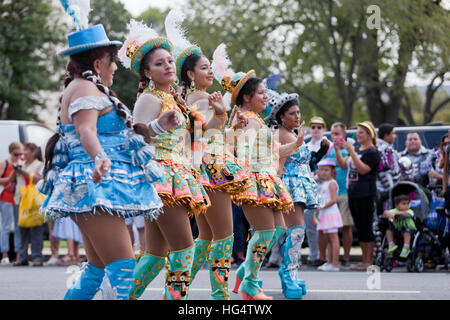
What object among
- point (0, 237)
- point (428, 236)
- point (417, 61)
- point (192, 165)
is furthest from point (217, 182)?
point (417, 61)

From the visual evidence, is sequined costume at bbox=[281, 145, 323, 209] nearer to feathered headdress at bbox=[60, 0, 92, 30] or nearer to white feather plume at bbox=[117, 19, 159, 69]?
white feather plume at bbox=[117, 19, 159, 69]

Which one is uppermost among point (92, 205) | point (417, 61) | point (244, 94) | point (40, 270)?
point (417, 61)

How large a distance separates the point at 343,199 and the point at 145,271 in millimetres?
6388

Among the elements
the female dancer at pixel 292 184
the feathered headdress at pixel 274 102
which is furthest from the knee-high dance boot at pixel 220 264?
the feathered headdress at pixel 274 102

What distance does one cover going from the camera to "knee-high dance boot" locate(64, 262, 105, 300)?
448 centimetres

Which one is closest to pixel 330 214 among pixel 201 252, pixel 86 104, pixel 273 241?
pixel 273 241

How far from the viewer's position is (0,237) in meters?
12.4

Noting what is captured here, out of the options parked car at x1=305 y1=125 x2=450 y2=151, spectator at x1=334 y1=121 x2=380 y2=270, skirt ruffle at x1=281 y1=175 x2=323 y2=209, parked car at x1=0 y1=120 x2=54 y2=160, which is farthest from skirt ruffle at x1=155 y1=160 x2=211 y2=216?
parked car at x1=0 y1=120 x2=54 y2=160

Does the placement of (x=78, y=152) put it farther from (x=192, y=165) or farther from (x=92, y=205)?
(x=192, y=165)

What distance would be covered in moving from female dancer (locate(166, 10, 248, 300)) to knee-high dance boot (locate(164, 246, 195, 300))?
72cm

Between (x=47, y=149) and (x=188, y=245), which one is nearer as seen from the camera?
(x=47, y=149)

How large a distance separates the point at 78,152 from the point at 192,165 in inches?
56.6

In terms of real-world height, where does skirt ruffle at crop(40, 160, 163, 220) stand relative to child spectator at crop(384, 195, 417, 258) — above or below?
above

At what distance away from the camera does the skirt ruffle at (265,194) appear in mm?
6648
